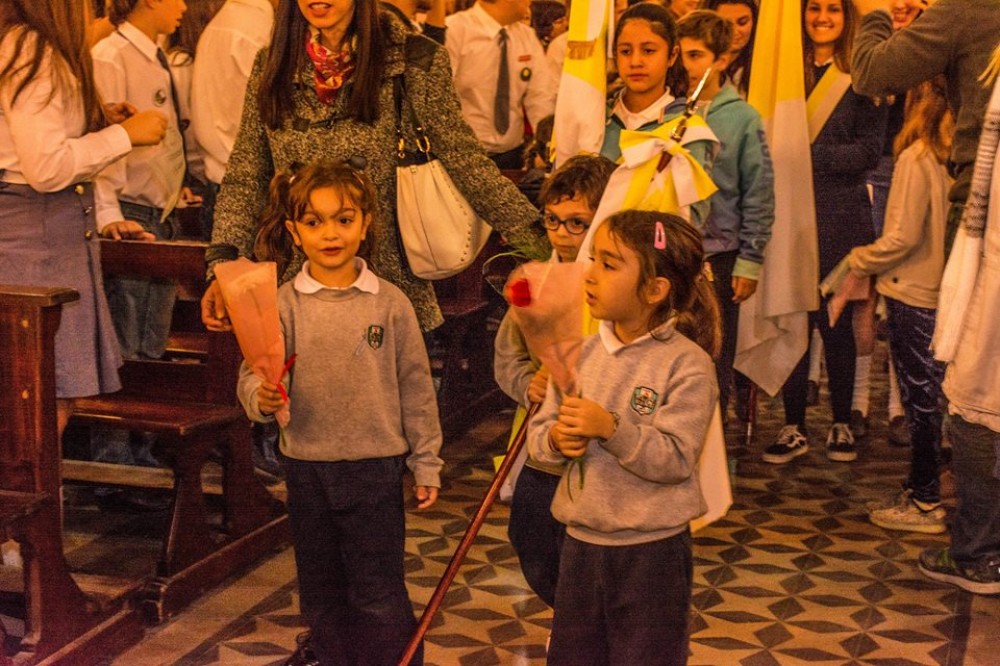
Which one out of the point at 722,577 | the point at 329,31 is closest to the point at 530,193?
the point at 722,577

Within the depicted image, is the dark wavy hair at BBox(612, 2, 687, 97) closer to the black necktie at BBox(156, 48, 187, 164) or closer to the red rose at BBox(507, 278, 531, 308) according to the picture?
the red rose at BBox(507, 278, 531, 308)

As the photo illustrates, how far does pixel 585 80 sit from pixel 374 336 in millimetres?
Result: 1373

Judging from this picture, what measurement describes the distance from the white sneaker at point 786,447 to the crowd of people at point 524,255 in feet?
2.31

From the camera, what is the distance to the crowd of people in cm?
282

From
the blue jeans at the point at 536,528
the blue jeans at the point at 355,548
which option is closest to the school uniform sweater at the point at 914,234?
the blue jeans at the point at 536,528

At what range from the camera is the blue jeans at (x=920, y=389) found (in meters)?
5.07

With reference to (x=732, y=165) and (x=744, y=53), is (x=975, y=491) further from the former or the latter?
(x=744, y=53)

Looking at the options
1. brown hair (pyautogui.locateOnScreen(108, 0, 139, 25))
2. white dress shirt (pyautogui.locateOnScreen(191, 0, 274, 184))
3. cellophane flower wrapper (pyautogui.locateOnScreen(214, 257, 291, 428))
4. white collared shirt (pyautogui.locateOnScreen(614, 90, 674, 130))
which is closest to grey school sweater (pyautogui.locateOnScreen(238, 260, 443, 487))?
cellophane flower wrapper (pyautogui.locateOnScreen(214, 257, 291, 428))

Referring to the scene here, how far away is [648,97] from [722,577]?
1.59 meters

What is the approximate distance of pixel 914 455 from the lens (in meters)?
5.15

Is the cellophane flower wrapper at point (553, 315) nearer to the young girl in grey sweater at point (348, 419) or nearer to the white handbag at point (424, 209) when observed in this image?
the young girl in grey sweater at point (348, 419)

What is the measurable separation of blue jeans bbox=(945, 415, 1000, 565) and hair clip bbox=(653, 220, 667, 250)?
170cm

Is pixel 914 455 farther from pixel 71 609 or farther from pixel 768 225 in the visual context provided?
pixel 71 609

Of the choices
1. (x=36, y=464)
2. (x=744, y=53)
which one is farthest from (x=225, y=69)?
(x=36, y=464)
